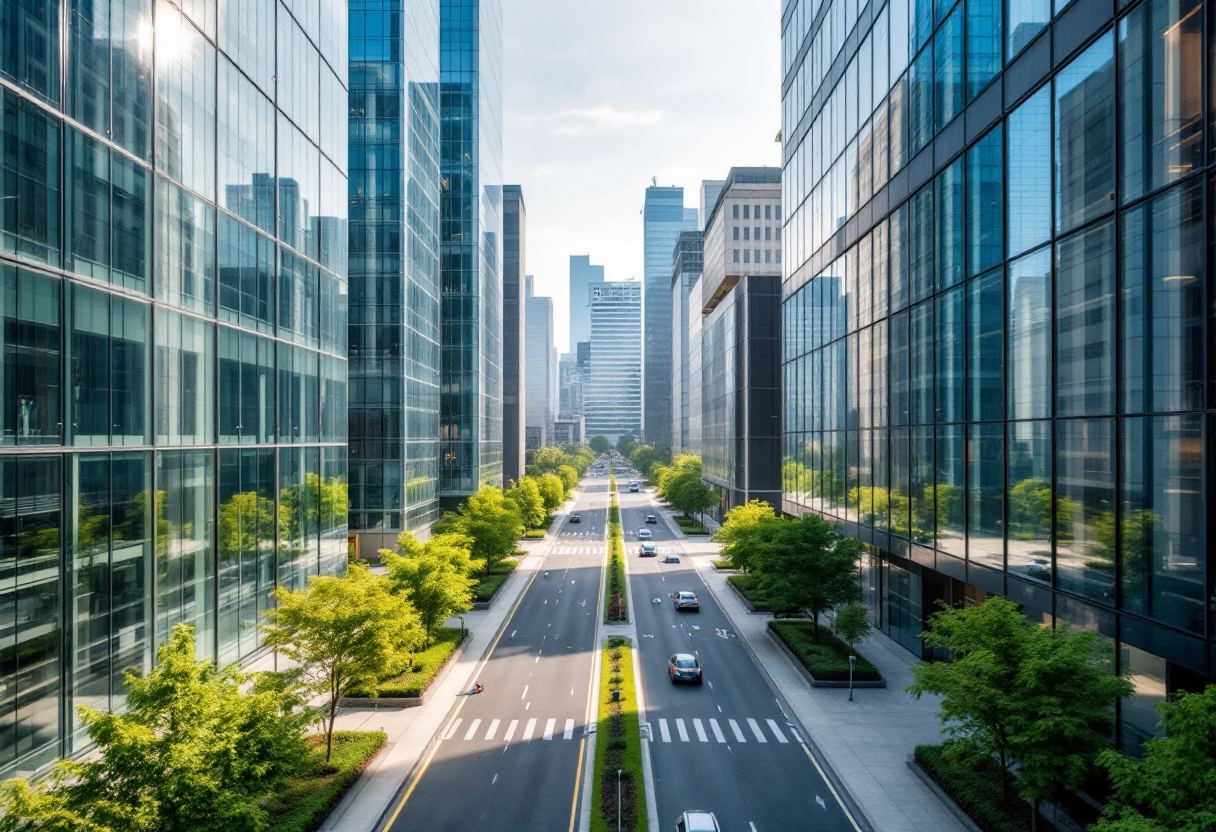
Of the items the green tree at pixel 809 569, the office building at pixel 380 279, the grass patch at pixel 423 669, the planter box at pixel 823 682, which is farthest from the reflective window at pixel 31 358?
the office building at pixel 380 279

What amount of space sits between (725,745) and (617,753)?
405 cm

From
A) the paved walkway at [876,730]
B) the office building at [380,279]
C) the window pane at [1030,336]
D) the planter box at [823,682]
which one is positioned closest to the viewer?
the paved walkway at [876,730]

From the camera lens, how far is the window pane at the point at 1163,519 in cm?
1658

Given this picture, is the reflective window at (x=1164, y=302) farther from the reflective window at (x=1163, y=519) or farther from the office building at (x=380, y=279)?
the office building at (x=380, y=279)

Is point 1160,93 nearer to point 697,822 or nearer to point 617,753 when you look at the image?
point 697,822

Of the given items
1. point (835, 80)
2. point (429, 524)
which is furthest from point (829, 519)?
point (429, 524)

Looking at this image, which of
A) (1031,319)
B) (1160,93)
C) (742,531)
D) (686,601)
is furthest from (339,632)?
(742,531)

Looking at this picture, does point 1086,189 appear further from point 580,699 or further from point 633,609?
point 633,609

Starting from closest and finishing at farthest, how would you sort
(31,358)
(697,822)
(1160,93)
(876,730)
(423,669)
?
(1160,93)
(697,822)
(31,358)
(876,730)
(423,669)

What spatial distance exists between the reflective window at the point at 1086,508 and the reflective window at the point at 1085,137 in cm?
627

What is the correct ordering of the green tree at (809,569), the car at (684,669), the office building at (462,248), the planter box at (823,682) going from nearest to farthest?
the planter box at (823,682), the car at (684,669), the green tree at (809,569), the office building at (462,248)

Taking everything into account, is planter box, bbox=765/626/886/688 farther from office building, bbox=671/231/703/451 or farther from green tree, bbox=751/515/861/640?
office building, bbox=671/231/703/451

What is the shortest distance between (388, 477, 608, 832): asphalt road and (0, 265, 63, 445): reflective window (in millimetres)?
14325

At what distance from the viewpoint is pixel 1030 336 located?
24.0 m
